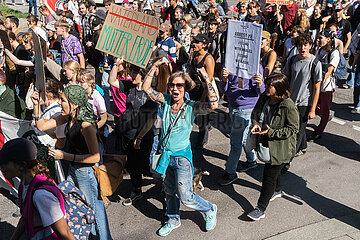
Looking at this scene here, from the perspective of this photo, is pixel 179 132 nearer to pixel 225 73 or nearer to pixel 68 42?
pixel 225 73

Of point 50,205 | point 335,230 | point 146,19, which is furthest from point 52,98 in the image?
point 335,230

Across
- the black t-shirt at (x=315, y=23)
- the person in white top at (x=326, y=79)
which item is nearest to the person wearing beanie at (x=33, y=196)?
the person in white top at (x=326, y=79)

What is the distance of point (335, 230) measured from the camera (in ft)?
14.4

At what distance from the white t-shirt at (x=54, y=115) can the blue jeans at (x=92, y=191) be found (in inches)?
18.6

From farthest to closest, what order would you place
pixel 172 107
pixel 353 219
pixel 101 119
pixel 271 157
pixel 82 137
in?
pixel 101 119, pixel 353 219, pixel 271 157, pixel 172 107, pixel 82 137

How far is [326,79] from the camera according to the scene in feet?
21.4

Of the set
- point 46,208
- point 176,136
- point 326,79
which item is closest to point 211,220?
point 176,136

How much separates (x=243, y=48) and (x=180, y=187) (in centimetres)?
188

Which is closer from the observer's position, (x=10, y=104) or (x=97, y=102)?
(x=97, y=102)

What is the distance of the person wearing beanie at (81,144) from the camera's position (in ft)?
11.6

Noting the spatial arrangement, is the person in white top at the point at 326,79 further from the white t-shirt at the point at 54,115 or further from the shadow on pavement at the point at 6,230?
the shadow on pavement at the point at 6,230

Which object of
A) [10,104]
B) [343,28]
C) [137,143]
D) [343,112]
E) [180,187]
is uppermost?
[343,28]

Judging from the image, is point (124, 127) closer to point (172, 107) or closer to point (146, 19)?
point (172, 107)

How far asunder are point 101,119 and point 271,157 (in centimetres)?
218
